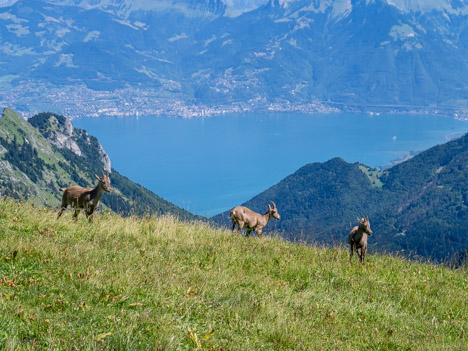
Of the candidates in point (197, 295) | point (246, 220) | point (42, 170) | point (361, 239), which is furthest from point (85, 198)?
point (42, 170)

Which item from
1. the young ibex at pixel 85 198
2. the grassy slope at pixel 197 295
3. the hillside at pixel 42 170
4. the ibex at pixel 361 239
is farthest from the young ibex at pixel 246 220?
the hillside at pixel 42 170

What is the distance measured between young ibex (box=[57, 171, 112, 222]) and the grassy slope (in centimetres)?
96

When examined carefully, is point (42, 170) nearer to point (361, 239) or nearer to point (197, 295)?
point (361, 239)

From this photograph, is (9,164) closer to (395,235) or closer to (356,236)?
(395,235)

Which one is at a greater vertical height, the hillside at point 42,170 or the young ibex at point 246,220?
the young ibex at point 246,220

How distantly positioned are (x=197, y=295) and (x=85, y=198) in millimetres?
6459

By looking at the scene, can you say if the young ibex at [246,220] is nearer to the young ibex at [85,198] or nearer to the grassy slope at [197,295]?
the grassy slope at [197,295]

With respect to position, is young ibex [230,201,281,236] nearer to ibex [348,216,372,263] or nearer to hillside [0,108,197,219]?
ibex [348,216,372,263]

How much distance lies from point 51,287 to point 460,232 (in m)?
199

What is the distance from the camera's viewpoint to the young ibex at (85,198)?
12.2 metres

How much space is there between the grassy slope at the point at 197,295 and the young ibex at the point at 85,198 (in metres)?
0.96

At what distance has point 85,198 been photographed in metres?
12.4

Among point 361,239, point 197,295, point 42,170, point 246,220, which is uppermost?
point 361,239

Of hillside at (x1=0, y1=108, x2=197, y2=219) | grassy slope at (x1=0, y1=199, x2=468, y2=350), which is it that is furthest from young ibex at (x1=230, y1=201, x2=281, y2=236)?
hillside at (x1=0, y1=108, x2=197, y2=219)
